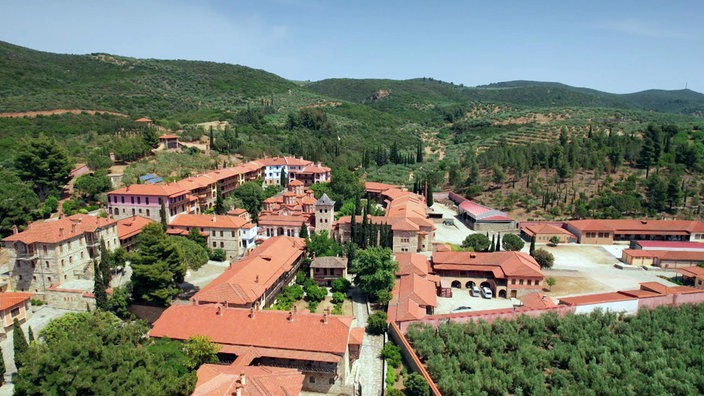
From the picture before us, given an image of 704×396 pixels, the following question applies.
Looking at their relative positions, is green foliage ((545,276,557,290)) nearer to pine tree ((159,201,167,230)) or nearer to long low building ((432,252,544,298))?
long low building ((432,252,544,298))

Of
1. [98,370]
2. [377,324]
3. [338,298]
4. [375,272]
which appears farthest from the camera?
[375,272]

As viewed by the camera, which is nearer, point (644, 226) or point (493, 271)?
point (493, 271)

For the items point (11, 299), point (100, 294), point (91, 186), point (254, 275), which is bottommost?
point (11, 299)

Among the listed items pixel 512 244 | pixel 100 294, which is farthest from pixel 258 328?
pixel 512 244

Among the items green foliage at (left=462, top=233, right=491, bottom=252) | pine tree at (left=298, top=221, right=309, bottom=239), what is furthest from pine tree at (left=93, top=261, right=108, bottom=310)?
green foliage at (left=462, top=233, right=491, bottom=252)

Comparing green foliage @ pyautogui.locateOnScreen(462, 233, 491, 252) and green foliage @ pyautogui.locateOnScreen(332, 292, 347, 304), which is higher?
green foliage @ pyautogui.locateOnScreen(462, 233, 491, 252)

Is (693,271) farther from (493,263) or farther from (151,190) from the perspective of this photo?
(151,190)

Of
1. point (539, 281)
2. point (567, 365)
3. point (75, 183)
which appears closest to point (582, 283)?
point (539, 281)
